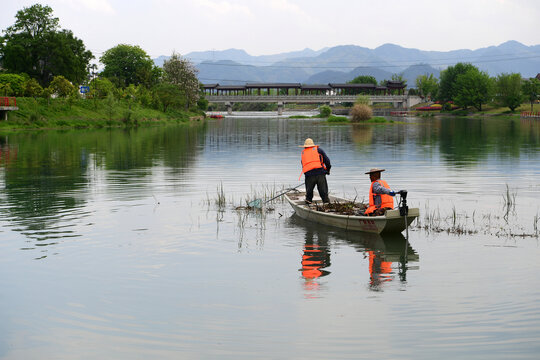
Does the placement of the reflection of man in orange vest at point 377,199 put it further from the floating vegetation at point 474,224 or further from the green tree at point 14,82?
the green tree at point 14,82

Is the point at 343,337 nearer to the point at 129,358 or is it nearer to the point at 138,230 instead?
Answer: the point at 129,358

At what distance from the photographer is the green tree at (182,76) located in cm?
13725

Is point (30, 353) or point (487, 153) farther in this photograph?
point (487, 153)

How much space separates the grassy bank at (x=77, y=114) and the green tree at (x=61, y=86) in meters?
1.39

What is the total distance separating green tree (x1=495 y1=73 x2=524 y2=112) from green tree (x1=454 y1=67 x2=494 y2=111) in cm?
320

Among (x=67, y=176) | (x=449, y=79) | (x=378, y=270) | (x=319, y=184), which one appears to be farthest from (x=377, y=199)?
(x=449, y=79)

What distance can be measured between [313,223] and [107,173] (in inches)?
690

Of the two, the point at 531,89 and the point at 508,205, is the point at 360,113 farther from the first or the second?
the point at 508,205

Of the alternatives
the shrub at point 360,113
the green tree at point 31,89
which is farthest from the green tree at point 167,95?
the shrub at point 360,113

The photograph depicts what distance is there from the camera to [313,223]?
62.4ft

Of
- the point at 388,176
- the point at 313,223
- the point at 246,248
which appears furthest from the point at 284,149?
the point at 246,248

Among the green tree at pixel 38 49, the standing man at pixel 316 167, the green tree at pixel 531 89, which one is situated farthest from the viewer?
the green tree at pixel 531 89

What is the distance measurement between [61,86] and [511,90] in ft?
336

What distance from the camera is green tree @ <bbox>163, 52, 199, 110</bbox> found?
13725cm
